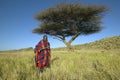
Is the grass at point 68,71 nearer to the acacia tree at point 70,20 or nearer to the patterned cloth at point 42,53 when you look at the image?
the patterned cloth at point 42,53

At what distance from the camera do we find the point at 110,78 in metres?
3.65

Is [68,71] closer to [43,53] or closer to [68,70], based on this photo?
[68,70]

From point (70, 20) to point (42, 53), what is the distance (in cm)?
1810

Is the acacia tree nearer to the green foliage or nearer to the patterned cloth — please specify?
the green foliage

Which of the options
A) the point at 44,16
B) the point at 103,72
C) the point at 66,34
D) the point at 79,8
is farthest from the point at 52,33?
the point at 103,72

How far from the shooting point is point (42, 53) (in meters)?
7.45

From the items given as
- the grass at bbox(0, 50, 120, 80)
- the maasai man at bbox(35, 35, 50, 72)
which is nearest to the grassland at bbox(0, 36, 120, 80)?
the grass at bbox(0, 50, 120, 80)

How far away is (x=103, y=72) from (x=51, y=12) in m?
20.8

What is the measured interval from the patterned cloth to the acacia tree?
642 inches

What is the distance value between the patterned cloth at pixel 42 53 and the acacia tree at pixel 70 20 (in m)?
16.3

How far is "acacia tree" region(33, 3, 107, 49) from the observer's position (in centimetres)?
2372

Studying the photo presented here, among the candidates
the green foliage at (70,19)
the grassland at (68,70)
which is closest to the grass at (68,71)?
the grassland at (68,70)

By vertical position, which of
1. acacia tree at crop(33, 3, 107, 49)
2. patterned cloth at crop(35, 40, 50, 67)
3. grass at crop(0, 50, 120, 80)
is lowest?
grass at crop(0, 50, 120, 80)

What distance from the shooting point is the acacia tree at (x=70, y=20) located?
2372 cm
